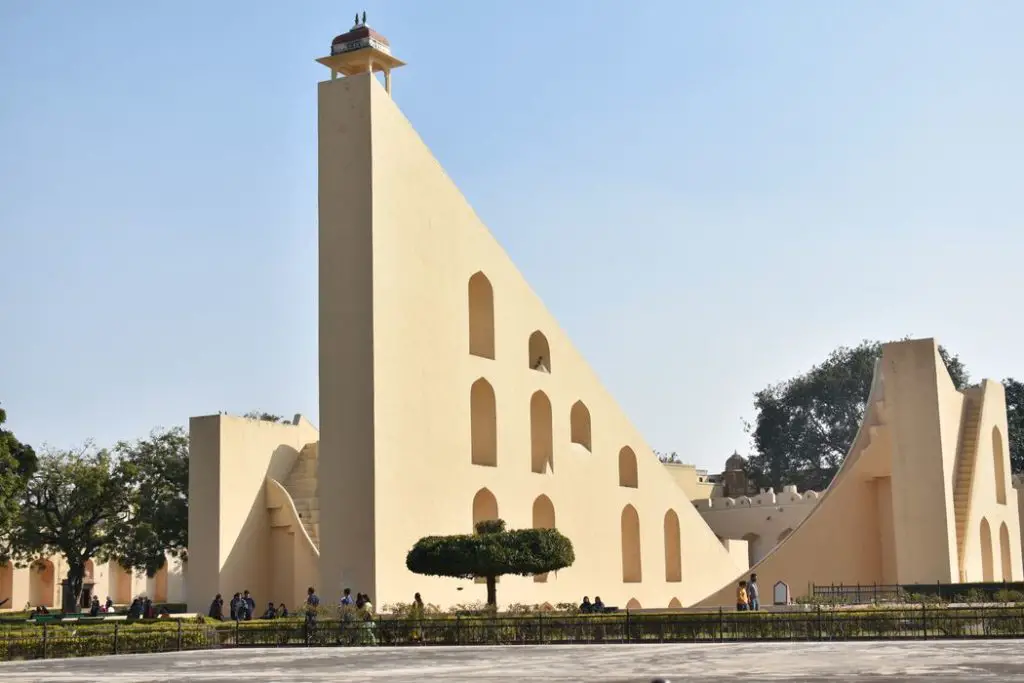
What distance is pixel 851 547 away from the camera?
30281mm

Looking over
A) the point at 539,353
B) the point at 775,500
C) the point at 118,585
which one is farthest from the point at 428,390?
the point at 118,585

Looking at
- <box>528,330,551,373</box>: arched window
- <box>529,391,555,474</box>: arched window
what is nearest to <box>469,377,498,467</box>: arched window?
<box>529,391,555,474</box>: arched window

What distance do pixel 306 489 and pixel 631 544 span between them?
7.83 meters

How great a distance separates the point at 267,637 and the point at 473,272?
9041 millimetres

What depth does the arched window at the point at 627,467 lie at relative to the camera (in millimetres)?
31391

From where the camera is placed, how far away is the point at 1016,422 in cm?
5959

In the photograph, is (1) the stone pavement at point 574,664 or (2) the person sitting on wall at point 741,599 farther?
(2) the person sitting on wall at point 741,599

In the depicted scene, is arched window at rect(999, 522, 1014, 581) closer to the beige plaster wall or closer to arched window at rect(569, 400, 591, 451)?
arched window at rect(569, 400, 591, 451)

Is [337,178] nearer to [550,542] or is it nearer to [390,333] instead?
[390,333]

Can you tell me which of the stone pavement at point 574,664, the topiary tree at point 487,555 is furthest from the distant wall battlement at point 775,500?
the stone pavement at point 574,664

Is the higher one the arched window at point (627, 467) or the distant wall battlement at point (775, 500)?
the arched window at point (627, 467)

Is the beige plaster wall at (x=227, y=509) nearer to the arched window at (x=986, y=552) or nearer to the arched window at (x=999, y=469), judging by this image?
the arched window at (x=986, y=552)

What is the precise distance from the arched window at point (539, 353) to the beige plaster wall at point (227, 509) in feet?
23.5

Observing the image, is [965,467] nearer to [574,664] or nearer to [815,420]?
[574,664]
